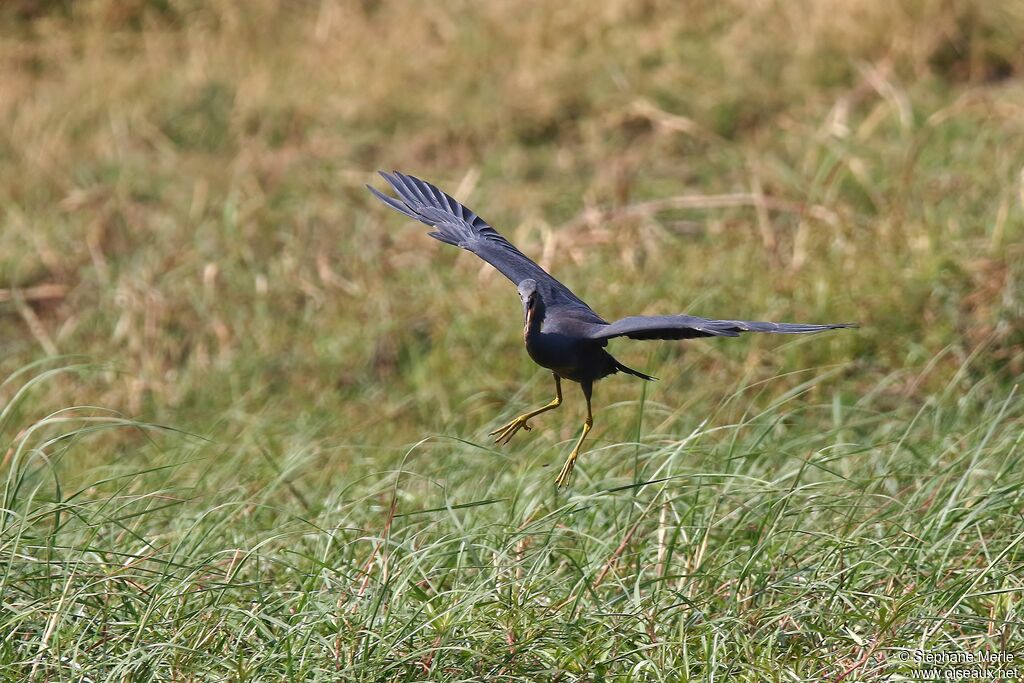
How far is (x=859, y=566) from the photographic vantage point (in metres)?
3.29

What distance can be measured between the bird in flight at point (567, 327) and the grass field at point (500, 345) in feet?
1.26

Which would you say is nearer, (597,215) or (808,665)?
(808,665)

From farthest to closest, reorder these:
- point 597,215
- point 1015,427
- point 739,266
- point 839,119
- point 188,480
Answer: point 839,119 → point 597,215 → point 739,266 → point 188,480 → point 1015,427

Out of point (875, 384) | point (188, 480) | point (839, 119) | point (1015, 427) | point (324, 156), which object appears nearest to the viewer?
point (1015, 427)

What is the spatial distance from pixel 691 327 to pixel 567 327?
374mm

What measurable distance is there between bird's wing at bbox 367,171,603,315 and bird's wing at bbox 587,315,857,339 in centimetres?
42

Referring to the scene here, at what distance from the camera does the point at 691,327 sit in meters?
2.51

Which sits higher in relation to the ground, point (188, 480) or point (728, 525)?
point (728, 525)

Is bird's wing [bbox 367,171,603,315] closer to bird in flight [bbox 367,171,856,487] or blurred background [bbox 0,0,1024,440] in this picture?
bird in flight [bbox 367,171,856,487]

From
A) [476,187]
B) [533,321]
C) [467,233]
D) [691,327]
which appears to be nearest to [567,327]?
[533,321]

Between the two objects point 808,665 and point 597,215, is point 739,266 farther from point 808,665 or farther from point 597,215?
point 808,665

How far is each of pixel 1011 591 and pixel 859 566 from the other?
1.22 ft

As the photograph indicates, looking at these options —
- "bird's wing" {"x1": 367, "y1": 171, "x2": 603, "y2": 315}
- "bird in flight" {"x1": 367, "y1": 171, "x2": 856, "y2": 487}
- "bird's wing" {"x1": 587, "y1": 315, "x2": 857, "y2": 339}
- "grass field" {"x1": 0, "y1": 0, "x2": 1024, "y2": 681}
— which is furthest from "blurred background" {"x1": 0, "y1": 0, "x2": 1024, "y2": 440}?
"bird's wing" {"x1": 587, "y1": 315, "x2": 857, "y2": 339}

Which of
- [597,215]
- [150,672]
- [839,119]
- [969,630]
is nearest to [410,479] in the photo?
[150,672]
